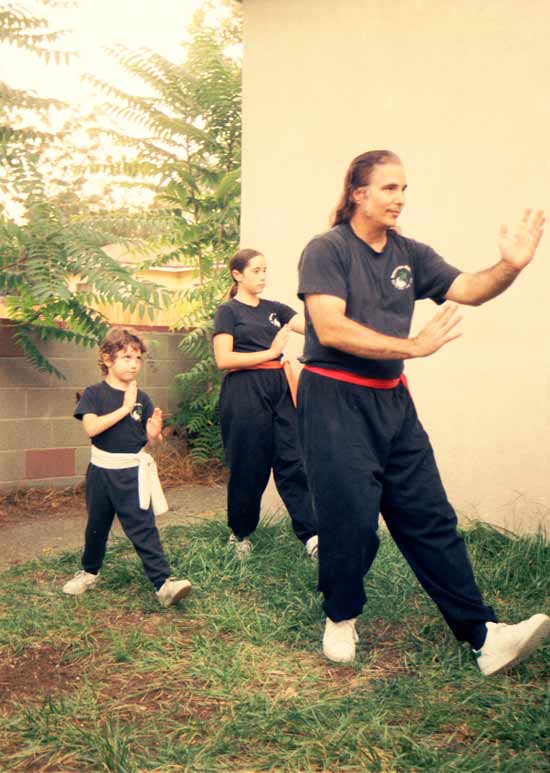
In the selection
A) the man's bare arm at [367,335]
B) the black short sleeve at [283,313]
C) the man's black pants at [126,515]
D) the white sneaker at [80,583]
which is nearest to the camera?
the man's bare arm at [367,335]

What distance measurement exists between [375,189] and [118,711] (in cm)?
211

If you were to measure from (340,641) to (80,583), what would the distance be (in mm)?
1547

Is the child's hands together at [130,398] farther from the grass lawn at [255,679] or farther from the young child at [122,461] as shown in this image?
the grass lawn at [255,679]

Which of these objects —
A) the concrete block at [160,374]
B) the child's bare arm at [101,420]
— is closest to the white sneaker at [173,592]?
the child's bare arm at [101,420]

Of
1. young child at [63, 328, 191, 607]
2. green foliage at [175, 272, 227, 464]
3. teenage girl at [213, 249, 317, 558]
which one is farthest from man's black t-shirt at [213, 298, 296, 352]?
green foliage at [175, 272, 227, 464]

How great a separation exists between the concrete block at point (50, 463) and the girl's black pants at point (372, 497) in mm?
4288

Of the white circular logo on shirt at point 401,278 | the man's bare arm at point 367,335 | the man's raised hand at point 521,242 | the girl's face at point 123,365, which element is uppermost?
the man's raised hand at point 521,242

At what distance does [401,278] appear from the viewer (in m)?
3.42

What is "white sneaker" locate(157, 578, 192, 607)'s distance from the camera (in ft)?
13.2

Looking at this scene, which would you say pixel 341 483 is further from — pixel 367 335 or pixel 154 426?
pixel 154 426

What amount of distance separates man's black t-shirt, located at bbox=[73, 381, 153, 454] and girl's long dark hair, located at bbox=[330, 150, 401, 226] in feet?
4.82

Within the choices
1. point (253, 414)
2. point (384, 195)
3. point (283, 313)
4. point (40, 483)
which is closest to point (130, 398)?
point (253, 414)

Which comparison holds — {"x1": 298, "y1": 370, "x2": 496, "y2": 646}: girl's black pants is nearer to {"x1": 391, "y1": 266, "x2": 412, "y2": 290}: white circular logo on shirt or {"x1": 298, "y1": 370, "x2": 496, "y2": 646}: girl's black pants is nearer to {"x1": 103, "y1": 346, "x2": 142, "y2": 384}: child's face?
{"x1": 391, "y1": 266, "x2": 412, "y2": 290}: white circular logo on shirt

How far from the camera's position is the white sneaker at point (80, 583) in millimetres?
4414
